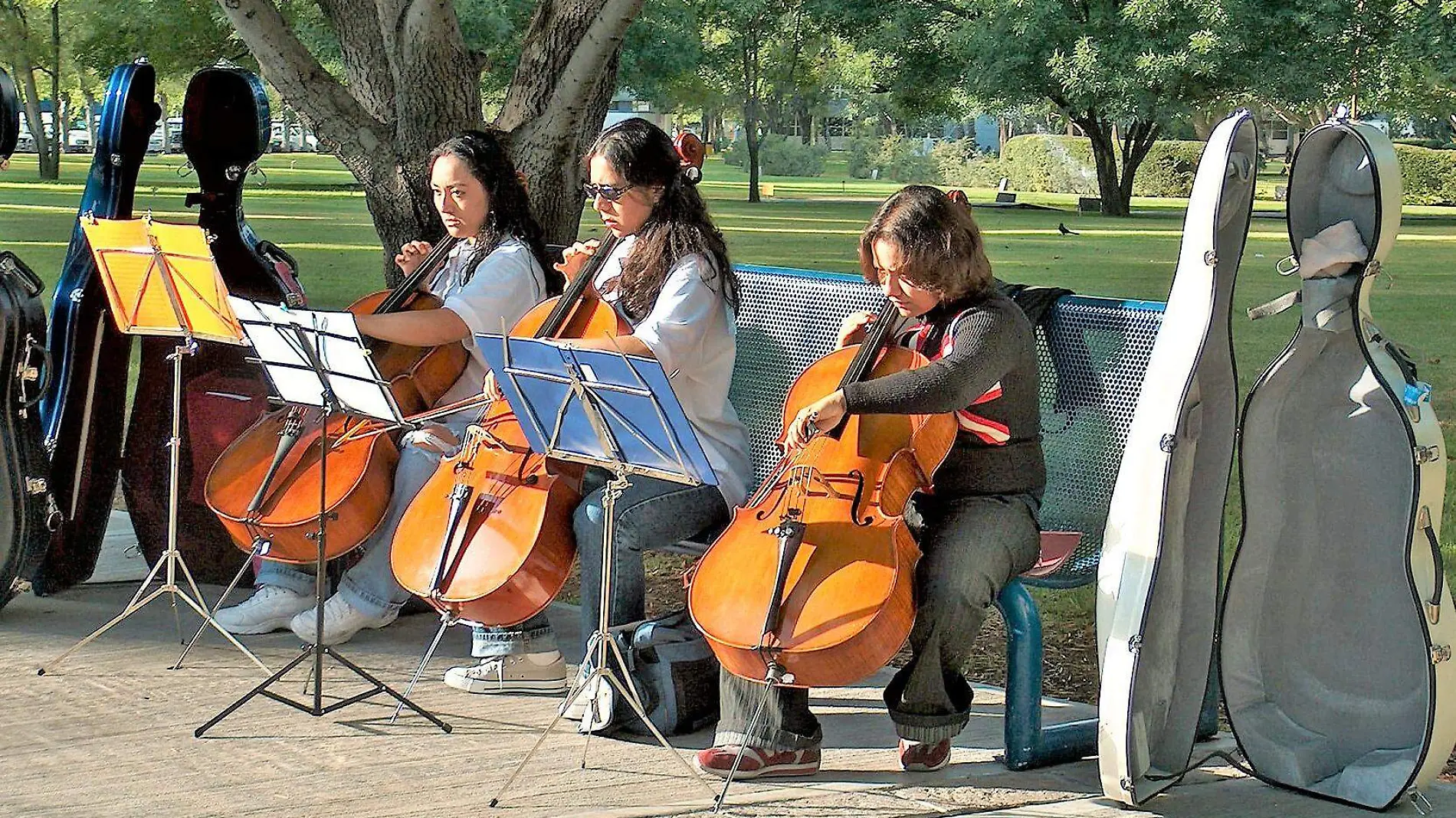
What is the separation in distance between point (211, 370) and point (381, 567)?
0.98 metres

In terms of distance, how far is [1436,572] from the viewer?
3531mm

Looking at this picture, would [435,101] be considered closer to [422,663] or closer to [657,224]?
[657,224]

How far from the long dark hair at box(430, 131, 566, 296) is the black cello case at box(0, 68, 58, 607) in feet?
4.19

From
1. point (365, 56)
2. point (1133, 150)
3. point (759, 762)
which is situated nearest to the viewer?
point (759, 762)

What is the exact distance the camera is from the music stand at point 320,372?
3.86 metres

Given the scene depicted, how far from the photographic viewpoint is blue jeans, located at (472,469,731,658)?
4.21m

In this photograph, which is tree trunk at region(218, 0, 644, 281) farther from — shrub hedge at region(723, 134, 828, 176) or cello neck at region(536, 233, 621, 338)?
shrub hedge at region(723, 134, 828, 176)

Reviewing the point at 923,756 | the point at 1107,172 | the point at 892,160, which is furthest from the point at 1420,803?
the point at 892,160

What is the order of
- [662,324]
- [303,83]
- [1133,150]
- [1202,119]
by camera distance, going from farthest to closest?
1. [1133,150]
2. [1202,119]
3. [303,83]
4. [662,324]

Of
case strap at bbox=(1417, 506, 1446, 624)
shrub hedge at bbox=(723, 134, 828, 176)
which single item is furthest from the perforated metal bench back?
shrub hedge at bbox=(723, 134, 828, 176)

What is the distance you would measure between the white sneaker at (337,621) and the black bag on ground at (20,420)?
898mm

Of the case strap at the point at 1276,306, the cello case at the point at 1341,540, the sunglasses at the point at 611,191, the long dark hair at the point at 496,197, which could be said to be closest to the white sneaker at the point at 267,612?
the long dark hair at the point at 496,197

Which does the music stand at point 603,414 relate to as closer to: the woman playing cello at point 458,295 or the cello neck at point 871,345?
the cello neck at point 871,345

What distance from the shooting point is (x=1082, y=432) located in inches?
168
